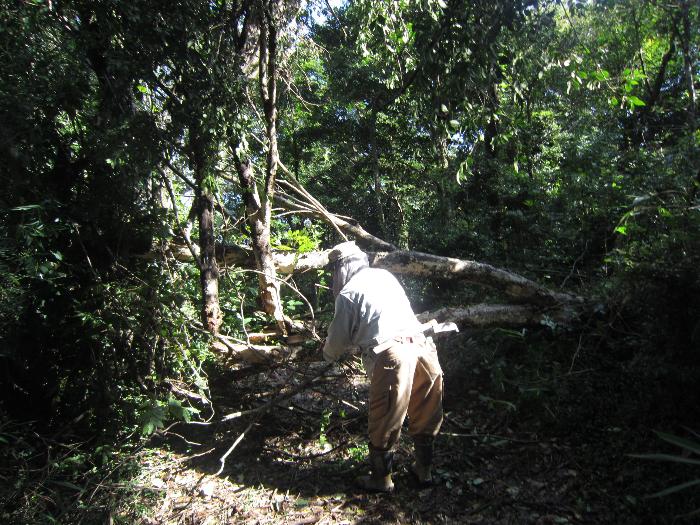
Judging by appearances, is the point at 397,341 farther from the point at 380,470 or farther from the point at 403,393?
the point at 380,470

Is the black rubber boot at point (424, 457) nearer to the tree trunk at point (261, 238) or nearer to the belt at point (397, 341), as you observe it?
the belt at point (397, 341)

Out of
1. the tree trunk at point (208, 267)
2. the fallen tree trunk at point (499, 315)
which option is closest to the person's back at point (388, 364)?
the fallen tree trunk at point (499, 315)

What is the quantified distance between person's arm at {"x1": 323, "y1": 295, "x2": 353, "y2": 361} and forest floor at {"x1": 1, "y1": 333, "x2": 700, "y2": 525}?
35.1 inches

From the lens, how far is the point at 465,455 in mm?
3600

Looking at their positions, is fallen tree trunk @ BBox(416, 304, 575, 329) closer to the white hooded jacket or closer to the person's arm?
the white hooded jacket

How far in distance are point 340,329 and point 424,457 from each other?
110cm

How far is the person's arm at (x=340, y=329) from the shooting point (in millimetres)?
3252

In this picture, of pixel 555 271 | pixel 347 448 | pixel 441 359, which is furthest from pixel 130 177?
pixel 555 271

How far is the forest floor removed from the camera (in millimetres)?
3004

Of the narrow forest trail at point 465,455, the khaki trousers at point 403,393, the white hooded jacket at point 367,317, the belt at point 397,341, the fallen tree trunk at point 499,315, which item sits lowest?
the narrow forest trail at point 465,455

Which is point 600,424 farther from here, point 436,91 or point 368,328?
point 436,91

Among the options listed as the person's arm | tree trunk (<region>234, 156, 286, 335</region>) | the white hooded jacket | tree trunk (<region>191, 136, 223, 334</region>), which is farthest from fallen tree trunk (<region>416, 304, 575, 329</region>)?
tree trunk (<region>191, 136, 223, 334</region>)

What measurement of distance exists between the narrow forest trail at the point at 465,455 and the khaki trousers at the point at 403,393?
0.46 m

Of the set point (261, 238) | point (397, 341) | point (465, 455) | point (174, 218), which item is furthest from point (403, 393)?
point (174, 218)
